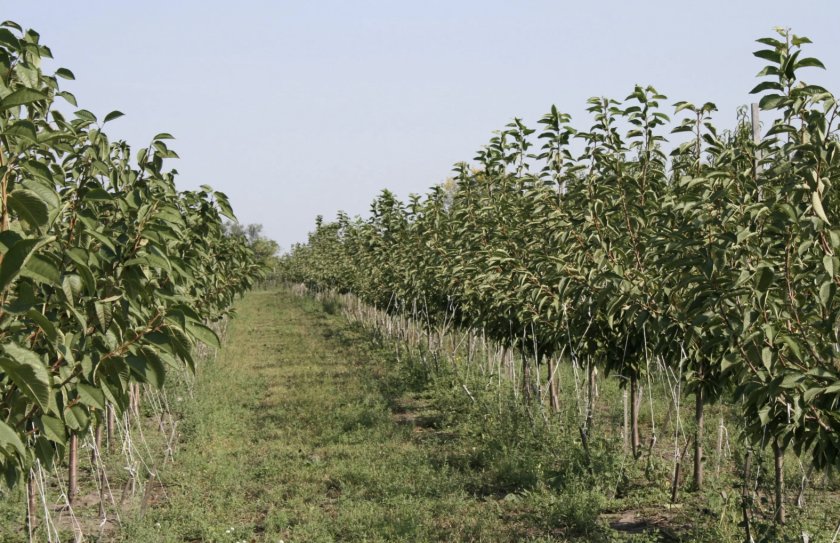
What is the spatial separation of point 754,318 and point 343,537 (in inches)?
175

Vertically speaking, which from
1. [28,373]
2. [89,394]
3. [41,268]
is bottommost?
[89,394]

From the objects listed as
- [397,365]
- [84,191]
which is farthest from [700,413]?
[397,365]

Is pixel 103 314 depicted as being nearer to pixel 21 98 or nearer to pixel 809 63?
pixel 21 98

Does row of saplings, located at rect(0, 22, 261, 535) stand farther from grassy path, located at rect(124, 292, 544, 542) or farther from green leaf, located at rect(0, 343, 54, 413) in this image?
grassy path, located at rect(124, 292, 544, 542)

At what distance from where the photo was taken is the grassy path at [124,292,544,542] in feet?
24.3

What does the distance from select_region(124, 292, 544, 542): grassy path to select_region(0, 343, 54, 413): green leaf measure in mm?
5116

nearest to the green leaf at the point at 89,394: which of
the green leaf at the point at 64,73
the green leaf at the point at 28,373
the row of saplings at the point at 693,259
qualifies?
the green leaf at the point at 28,373

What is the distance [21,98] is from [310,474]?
25.2ft

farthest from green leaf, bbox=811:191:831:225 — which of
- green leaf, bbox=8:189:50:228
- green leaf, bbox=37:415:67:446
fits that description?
green leaf, bbox=37:415:67:446

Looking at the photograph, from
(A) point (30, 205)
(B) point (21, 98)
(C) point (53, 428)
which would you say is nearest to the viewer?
(A) point (30, 205)

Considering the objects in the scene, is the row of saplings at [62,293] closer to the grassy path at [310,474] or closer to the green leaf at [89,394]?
the green leaf at [89,394]

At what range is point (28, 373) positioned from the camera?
226 cm

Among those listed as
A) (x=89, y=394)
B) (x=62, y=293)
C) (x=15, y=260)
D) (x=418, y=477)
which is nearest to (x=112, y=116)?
(x=62, y=293)

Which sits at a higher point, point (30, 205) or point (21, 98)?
point (21, 98)
